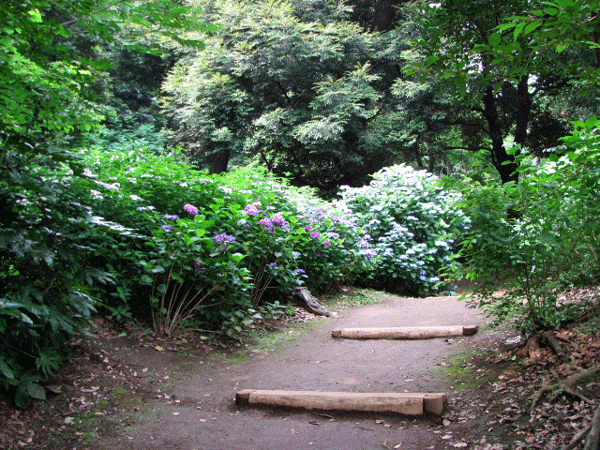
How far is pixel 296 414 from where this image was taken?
3164 mm

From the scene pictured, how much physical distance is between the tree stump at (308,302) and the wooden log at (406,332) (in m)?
1.05

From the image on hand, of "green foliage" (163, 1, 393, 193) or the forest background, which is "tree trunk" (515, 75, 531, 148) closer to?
the forest background

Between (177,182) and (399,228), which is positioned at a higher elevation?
(177,182)

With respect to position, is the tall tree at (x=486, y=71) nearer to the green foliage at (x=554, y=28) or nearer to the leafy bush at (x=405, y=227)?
the green foliage at (x=554, y=28)

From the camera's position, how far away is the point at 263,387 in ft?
12.2

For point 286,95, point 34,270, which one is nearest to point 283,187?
point 34,270

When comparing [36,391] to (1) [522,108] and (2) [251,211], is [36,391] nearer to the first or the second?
(2) [251,211]

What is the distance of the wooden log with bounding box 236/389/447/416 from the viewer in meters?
2.92

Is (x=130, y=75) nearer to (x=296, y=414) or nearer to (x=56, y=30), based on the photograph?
(x=56, y=30)

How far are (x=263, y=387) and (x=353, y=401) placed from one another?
94 cm

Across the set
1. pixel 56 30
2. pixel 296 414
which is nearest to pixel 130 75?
pixel 56 30

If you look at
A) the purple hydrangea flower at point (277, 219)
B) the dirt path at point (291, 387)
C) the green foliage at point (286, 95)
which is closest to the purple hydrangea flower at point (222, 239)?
the purple hydrangea flower at point (277, 219)

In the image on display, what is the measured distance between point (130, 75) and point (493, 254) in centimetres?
2098

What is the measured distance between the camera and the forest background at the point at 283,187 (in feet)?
8.81
